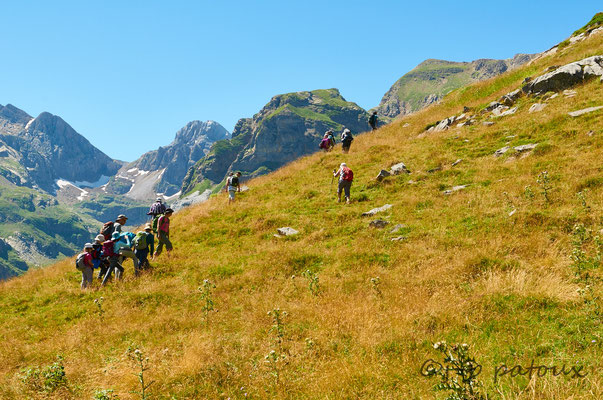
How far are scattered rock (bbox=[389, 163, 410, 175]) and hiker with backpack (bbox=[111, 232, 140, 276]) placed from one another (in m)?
14.8

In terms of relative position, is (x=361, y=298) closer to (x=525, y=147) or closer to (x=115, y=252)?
(x=115, y=252)

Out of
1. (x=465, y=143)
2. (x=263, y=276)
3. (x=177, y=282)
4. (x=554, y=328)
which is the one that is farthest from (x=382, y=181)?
(x=554, y=328)

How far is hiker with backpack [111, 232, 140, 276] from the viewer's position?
527 inches

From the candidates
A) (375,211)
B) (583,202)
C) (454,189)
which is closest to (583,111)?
(454,189)

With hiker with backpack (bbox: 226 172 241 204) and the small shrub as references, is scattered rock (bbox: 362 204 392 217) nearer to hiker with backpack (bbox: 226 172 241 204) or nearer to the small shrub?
hiker with backpack (bbox: 226 172 241 204)

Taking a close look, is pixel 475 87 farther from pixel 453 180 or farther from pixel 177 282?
pixel 177 282

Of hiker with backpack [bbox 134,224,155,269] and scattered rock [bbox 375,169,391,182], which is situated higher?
scattered rock [bbox 375,169,391,182]

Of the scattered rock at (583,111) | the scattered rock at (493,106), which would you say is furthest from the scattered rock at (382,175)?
the scattered rock at (493,106)

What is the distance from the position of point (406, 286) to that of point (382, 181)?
11.5m

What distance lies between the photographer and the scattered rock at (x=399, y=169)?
767 inches

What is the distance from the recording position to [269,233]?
15852mm

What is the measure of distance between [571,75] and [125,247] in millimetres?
30740

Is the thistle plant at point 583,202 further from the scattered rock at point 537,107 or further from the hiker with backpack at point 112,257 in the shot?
the hiker with backpack at point 112,257

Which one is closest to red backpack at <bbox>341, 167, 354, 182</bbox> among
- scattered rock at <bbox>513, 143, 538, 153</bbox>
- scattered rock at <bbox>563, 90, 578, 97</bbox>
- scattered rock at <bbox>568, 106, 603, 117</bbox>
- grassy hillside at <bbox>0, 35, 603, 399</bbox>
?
grassy hillside at <bbox>0, 35, 603, 399</bbox>
